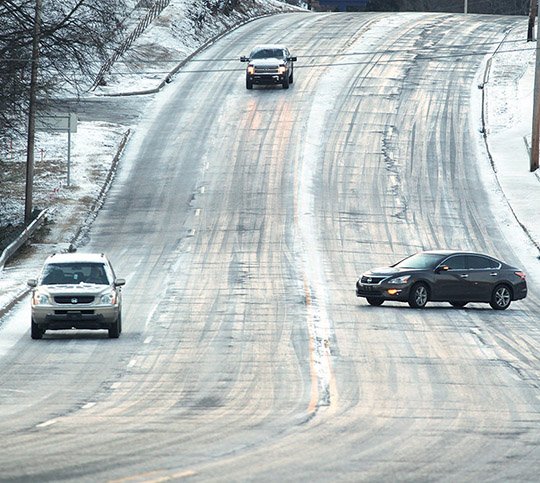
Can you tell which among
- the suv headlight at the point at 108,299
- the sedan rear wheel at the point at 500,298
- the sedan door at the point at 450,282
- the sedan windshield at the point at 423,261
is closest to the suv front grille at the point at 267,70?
the sedan windshield at the point at 423,261

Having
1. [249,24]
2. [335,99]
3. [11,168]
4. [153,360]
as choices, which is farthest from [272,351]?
[249,24]

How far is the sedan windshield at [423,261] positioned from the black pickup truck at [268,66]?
117 ft

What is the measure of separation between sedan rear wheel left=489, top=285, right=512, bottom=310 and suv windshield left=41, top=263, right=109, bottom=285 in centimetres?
1037

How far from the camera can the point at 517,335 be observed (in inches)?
1118

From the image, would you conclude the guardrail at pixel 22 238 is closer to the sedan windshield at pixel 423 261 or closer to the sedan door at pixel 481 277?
the sedan windshield at pixel 423 261

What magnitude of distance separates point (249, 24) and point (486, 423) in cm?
7472

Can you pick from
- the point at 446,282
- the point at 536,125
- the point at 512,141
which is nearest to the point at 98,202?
the point at 536,125

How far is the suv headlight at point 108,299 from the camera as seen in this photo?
2677 centimetres

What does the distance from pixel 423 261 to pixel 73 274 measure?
9.68m

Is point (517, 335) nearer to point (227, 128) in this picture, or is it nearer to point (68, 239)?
point (68, 239)

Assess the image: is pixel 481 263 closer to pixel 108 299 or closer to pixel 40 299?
pixel 108 299

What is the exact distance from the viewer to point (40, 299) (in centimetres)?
2655

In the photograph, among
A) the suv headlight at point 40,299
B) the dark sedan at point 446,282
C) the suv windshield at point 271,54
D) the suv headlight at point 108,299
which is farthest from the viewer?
the suv windshield at point 271,54

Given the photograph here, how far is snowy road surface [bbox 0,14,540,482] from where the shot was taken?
49.8 feet
